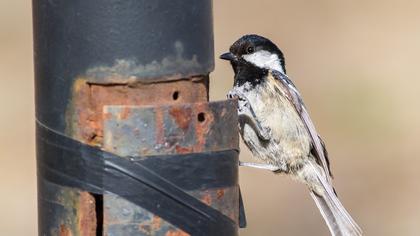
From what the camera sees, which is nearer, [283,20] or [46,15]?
[46,15]

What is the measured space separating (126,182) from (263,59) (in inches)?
86.3

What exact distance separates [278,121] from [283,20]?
6.27 meters

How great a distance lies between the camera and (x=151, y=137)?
3662mm

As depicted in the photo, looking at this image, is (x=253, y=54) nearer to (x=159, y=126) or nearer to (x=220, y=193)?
(x=220, y=193)

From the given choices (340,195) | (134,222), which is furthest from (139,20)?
(340,195)

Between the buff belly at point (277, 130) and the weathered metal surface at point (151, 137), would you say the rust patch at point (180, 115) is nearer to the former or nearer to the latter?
the weathered metal surface at point (151, 137)

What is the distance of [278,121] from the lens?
5.70 meters

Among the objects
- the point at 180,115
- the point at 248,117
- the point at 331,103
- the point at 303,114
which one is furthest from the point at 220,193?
the point at 331,103

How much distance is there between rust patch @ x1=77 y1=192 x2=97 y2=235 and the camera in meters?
3.73

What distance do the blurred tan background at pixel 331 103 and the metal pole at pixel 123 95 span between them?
17.5 ft

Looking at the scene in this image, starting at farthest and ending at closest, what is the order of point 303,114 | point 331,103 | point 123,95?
point 331,103 → point 303,114 → point 123,95

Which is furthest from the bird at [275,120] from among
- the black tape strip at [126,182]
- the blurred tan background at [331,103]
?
the blurred tan background at [331,103]

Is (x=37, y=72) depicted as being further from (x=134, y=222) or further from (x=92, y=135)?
(x=134, y=222)

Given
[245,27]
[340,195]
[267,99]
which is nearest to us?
[267,99]
